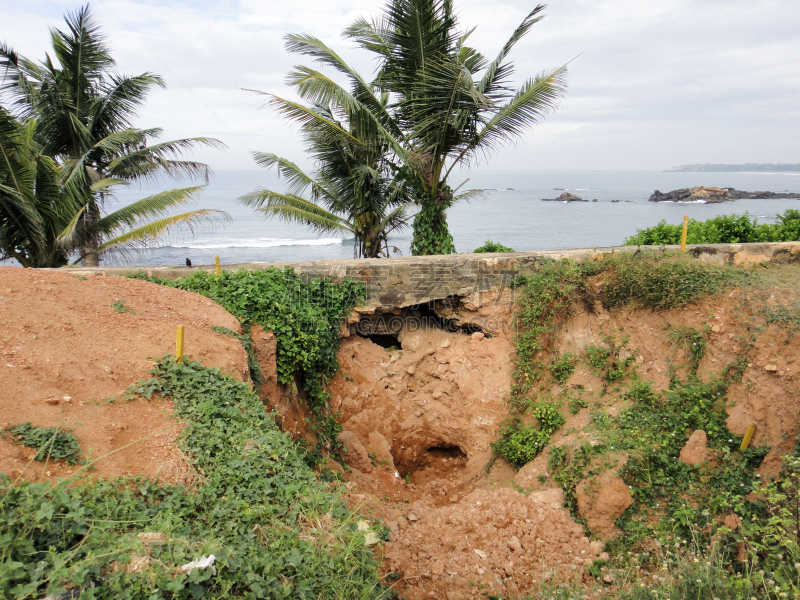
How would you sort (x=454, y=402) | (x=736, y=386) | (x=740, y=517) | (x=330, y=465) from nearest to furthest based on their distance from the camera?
(x=740, y=517) < (x=736, y=386) < (x=330, y=465) < (x=454, y=402)

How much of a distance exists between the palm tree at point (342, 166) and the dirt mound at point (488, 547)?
21.4 ft

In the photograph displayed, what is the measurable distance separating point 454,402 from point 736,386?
12.1 feet

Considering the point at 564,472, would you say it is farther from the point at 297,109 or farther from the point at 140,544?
the point at 297,109

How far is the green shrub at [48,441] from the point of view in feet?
10.3

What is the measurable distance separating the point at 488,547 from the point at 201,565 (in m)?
3.16

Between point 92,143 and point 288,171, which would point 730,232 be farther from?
point 92,143

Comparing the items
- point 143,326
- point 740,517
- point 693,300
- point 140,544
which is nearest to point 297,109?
point 143,326

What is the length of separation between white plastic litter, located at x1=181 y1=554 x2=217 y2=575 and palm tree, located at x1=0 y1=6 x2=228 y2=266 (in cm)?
864

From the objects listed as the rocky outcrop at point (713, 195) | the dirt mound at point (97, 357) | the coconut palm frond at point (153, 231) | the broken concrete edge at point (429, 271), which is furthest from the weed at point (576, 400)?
the rocky outcrop at point (713, 195)

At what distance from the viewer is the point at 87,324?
4.63m

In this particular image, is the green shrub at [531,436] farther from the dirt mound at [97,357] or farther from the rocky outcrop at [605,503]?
the dirt mound at [97,357]

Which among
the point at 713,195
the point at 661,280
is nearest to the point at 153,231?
the point at 661,280

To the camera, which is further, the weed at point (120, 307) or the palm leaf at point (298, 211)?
the palm leaf at point (298, 211)

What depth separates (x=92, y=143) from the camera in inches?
475
